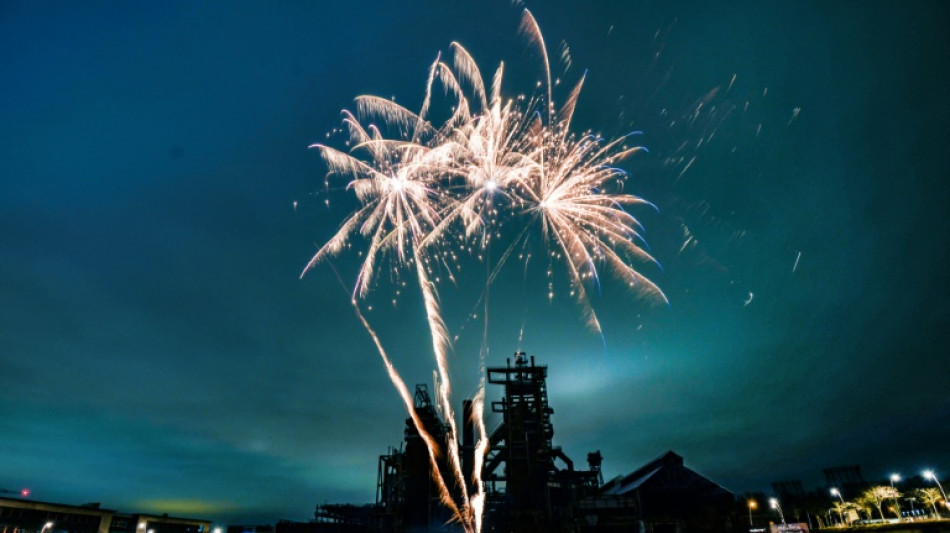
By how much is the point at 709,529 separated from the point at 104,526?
78.4 m

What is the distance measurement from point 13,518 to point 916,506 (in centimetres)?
12612

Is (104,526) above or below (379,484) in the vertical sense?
below

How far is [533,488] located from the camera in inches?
2080

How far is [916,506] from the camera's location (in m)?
76.9

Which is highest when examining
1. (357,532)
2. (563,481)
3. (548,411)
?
(548,411)

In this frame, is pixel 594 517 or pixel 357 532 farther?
pixel 357 532

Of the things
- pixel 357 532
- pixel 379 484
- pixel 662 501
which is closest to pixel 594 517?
pixel 662 501

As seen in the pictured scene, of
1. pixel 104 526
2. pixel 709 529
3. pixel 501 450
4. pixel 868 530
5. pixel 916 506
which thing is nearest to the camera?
pixel 868 530

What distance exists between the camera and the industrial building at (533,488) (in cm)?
4700

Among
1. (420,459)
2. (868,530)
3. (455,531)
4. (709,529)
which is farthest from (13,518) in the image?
(868,530)

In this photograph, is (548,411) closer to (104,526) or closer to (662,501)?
(662,501)

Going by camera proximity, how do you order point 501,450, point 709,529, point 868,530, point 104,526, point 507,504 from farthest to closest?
point 104,526 < point 501,450 < point 507,504 < point 709,529 < point 868,530

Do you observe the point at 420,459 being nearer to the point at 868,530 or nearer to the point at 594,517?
the point at 594,517

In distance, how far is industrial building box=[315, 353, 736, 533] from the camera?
4700 centimetres
